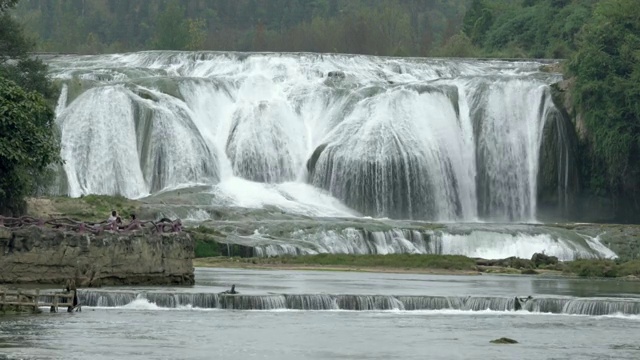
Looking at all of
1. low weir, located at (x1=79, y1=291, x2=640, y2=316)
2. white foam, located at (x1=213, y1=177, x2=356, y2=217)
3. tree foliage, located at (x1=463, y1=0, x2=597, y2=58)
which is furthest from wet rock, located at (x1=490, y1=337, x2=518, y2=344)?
tree foliage, located at (x1=463, y1=0, x2=597, y2=58)

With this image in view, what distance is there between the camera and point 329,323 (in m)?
53.2

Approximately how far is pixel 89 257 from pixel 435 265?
Answer: 23.2 meters

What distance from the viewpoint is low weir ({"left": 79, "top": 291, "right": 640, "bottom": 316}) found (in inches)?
2185

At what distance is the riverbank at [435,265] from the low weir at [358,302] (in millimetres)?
17419

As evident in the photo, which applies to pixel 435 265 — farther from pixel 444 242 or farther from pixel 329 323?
pixel 329 323

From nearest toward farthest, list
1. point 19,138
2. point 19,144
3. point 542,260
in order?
point 19,144
point 19,138
point 542,260

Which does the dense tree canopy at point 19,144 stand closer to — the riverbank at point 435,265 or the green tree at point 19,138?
the green tree at point 19,138

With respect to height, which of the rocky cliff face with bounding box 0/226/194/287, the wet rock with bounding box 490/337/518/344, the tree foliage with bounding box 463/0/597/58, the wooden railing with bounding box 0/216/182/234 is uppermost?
the tree foliage with bounding box 463/0/597/58

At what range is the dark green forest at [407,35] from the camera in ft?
327

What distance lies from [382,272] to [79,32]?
10159cm

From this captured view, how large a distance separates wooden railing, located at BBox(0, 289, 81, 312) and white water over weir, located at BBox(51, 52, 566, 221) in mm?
38732

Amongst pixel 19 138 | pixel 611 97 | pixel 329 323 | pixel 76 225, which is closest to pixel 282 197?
pixel 611 97

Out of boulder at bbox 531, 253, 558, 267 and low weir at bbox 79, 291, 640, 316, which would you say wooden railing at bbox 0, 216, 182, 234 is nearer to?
low weir at bbox 79, 291, 640, 316

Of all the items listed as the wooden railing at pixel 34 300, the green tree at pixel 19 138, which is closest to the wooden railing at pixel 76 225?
the green tree at pixel 19 138
